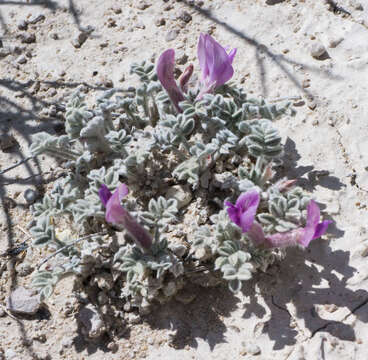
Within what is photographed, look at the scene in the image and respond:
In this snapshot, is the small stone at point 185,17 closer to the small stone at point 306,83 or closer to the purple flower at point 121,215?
the small stone at point 306,83

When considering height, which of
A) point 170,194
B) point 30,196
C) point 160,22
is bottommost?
point 30,196

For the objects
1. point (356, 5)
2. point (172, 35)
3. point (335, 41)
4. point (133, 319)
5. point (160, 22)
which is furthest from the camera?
point (160, 22)

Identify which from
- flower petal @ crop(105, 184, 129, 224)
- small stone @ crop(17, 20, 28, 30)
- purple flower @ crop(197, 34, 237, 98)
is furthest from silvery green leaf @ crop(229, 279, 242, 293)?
small stone @ crop(17, 20, 28, 30)

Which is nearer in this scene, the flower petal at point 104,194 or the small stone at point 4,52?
the flower petal at point 104,194

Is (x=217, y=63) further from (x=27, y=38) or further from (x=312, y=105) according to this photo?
(x=27, y=38)

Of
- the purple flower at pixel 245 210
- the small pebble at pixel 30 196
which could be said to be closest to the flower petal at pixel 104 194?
the purple flower at pixel 245 210

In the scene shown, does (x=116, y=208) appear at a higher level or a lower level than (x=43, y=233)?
higher

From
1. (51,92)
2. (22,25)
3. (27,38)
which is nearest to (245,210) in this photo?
(51,92)
